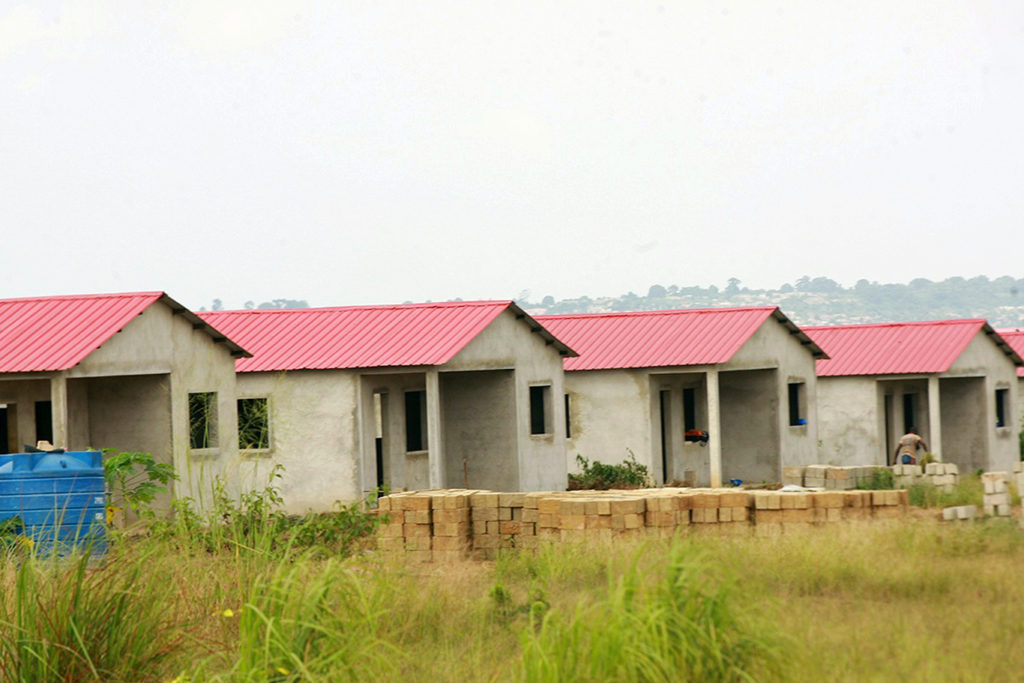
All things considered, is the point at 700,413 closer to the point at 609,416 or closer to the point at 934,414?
the point at 609,416

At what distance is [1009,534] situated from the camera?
48.6 feet

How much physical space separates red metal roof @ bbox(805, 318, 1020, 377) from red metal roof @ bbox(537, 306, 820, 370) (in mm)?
2335

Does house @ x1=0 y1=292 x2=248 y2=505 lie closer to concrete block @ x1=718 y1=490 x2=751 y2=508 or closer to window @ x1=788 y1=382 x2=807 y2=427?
concrete block @ x1=718 y1=490 x2=751 y2=508

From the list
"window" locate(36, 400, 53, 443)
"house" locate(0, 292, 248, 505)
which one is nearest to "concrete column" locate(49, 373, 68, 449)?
"house" locate(0, 292, 248, 505)

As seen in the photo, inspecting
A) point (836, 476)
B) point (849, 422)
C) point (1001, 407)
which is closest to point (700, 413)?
point (849, 422)

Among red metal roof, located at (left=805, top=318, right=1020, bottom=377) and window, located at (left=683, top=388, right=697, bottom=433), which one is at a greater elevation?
red metal roof, located at (left=805, top=318, right=1020, bottom=377)

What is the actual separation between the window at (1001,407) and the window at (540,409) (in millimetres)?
14690

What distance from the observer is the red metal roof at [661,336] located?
97.6 feet

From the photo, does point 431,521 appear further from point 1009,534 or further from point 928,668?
point 928,668

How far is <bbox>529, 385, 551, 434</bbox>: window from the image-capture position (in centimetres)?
2827

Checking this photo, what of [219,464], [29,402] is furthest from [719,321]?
[29,402]

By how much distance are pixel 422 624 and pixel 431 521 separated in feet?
17.3

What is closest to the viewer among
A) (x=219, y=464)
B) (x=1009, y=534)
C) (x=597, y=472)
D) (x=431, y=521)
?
(x=1009, y=534)

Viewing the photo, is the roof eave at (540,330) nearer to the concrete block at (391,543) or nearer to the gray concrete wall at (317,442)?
the gray concrete wall at (317,442)
